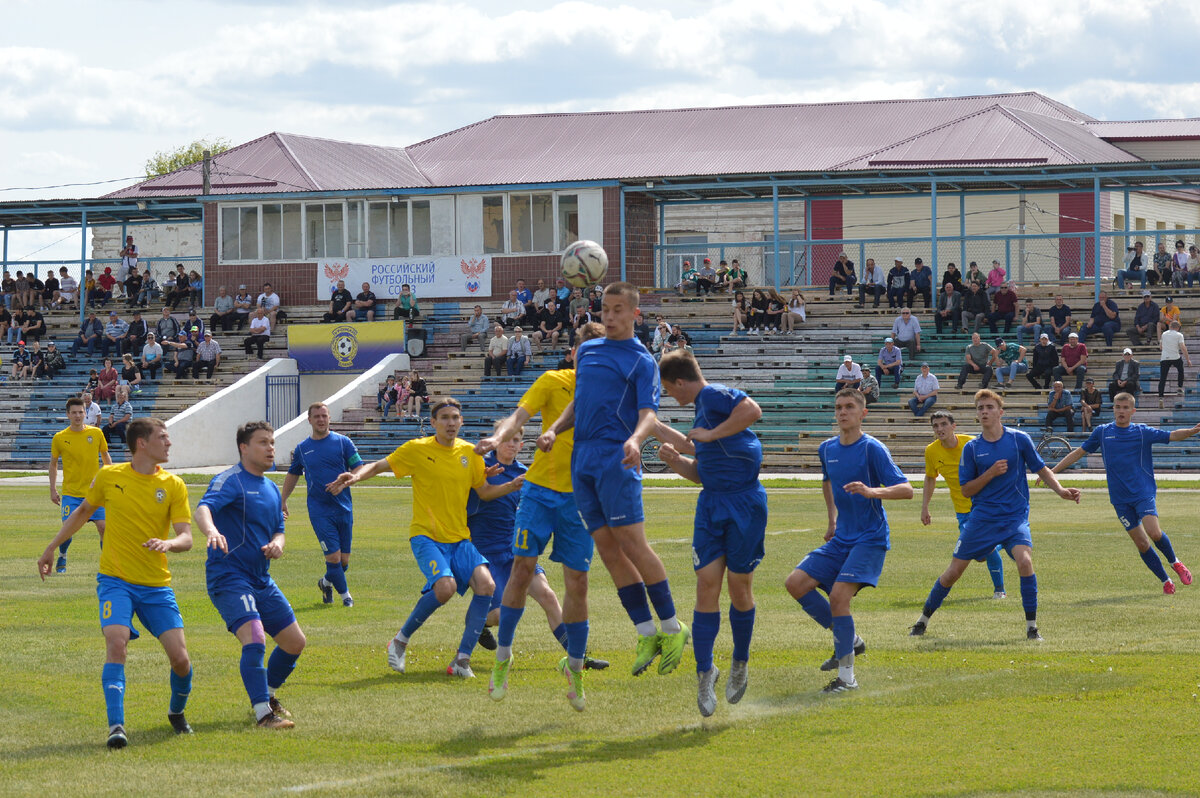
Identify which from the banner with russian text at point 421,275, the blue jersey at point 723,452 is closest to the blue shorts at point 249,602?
the blue jersey at point 723,452

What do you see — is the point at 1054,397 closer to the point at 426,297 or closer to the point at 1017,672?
the point at 426,297

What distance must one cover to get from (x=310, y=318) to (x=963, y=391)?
2272 centimetres

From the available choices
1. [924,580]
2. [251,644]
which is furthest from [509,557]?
[924,580]

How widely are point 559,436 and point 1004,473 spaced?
15.2 ft

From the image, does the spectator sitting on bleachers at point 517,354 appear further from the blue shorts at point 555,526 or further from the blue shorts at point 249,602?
the blue shorts at point 249,602

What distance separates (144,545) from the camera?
29.3 feet

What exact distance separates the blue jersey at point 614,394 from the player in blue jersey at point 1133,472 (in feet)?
26.8

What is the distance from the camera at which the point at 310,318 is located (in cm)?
5034

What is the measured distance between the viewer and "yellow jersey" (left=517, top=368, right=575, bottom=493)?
10141 mm

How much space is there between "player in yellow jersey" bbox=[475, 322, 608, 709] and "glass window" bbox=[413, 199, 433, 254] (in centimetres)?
4131

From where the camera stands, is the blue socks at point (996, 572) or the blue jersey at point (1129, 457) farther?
the blue jersey at point (1129, 457)

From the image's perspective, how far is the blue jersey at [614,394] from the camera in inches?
358

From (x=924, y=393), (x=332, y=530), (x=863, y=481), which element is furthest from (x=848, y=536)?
(x=924, y=393)

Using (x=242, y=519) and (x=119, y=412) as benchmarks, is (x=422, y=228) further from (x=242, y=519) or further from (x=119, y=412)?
(x=242, y=519)
